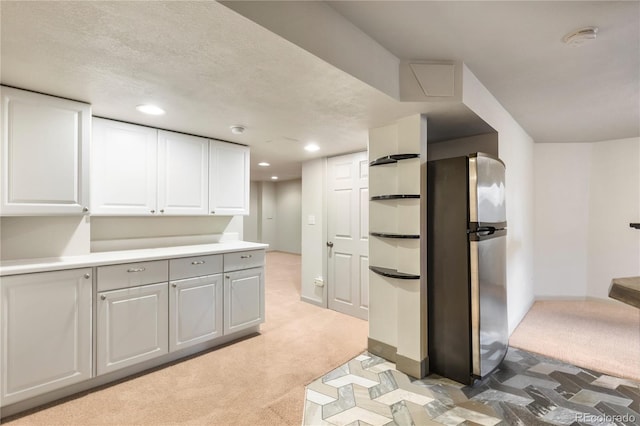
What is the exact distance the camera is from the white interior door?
3713 mm

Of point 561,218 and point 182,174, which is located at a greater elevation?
point 182,174

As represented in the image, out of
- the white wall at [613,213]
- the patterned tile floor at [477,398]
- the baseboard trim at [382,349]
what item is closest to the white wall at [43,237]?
the patterned tile floor at [477,398]

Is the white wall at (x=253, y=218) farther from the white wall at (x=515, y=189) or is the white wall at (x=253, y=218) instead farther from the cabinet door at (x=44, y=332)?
the white wall at (x=515, y=189)

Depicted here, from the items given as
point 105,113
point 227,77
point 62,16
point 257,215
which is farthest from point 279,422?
point 257,215

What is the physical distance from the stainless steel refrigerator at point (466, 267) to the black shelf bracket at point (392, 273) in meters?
0.20

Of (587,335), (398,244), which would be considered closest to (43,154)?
(398,244)

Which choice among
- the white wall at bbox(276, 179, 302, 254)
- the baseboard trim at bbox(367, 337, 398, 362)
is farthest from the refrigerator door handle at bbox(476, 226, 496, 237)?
the white wall at bbox(276, 179, 302, 254)

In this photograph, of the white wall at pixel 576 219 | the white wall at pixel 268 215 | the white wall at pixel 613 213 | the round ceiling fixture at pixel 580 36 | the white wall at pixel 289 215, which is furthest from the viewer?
the white wall at pixel 268 215

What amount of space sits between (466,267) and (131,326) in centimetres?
262

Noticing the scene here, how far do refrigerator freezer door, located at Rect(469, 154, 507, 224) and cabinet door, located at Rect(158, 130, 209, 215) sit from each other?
2.56 meters

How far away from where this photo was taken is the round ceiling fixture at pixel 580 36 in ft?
5.60

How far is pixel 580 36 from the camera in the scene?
1.74 metres

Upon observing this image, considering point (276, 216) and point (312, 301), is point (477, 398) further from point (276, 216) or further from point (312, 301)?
point (276, 216)

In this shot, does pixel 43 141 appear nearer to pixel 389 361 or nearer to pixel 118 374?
pixel 118 374
